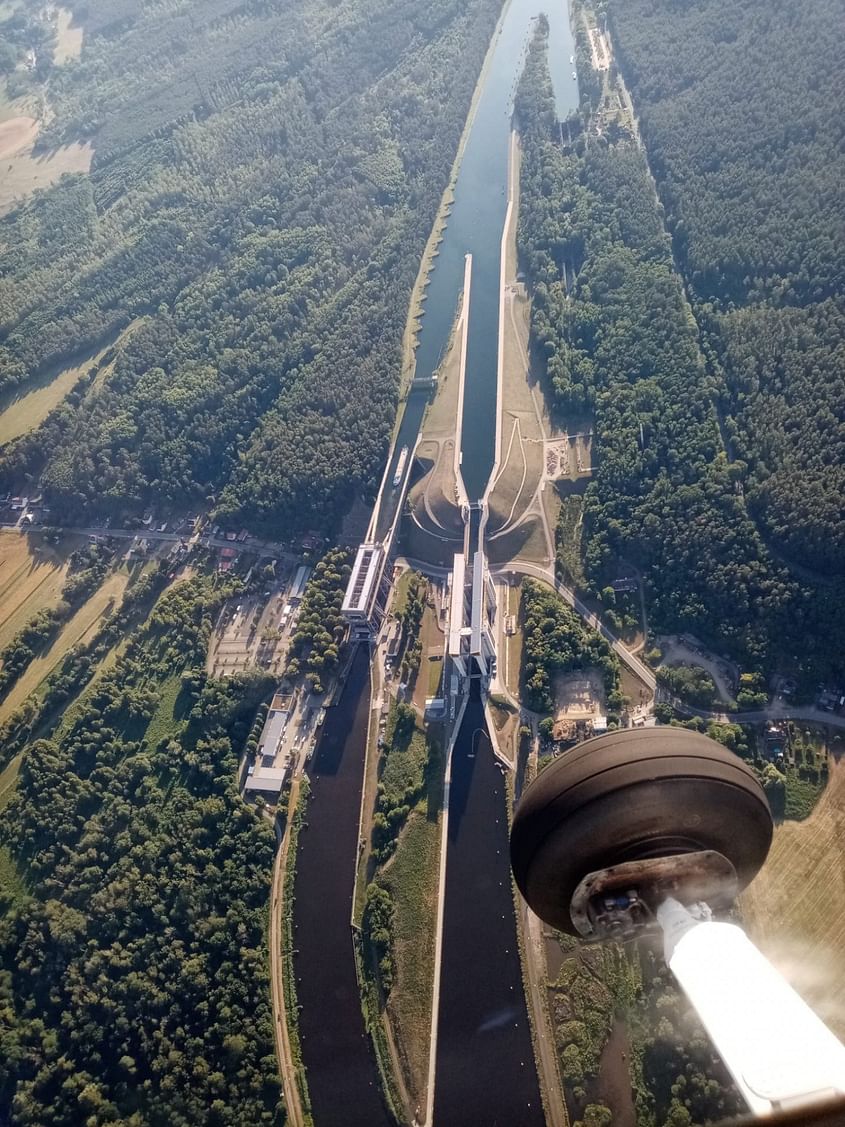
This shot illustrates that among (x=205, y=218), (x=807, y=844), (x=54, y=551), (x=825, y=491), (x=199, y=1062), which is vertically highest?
(x=205, y=218)

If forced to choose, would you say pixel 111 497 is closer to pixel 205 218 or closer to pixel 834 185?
pixel 205 218

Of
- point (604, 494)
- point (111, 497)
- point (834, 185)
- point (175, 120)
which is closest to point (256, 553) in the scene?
point (111, 497)

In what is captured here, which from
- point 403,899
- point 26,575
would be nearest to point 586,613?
point 403,899

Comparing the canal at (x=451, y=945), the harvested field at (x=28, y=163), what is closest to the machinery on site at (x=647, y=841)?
the canal at (x=451, y=945)

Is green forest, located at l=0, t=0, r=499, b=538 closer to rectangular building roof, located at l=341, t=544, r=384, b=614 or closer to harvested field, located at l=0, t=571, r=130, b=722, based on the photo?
rectangular building roof, located at l=341, t=544, r=384, b=614

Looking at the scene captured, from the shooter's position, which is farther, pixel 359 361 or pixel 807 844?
pixel 359 361

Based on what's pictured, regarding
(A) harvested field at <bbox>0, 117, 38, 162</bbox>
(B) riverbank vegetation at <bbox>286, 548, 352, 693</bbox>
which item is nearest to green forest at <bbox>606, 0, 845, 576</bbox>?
(B) riverbank vegetation at <bbox>286, 548, 352, 693</bbox>
